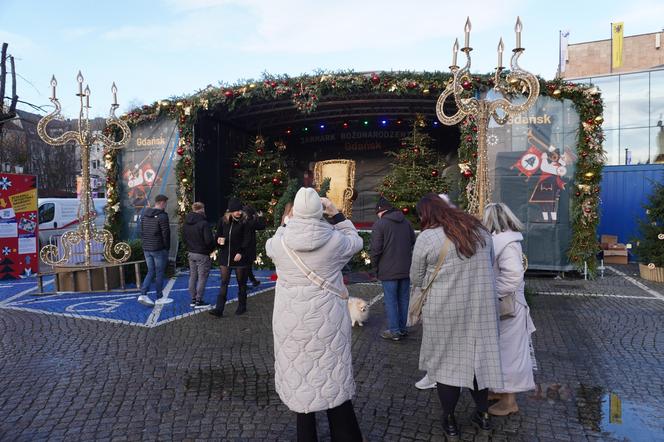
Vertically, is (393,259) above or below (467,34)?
below

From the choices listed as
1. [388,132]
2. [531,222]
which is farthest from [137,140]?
[531,222]

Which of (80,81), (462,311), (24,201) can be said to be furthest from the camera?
(24,201)

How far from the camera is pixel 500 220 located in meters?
3.59

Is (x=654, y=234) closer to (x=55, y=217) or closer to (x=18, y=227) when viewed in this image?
(x=18, y=227)

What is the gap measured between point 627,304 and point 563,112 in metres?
4.36

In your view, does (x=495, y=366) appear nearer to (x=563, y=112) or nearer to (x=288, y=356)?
(x=288, y=356)

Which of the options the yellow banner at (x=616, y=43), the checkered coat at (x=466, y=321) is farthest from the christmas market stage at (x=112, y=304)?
the yellow banner at (x=616, y=43)

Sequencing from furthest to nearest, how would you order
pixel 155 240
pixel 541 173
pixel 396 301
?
pixel 541 173 → pixel 155 240 → pixel 396 301

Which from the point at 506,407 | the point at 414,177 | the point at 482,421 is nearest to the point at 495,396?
the point at 506,407

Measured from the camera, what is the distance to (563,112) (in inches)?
396

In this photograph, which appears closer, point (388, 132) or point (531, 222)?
point (531, 222)

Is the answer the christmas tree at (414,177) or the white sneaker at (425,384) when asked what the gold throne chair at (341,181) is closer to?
the christmas tree at (414,177)

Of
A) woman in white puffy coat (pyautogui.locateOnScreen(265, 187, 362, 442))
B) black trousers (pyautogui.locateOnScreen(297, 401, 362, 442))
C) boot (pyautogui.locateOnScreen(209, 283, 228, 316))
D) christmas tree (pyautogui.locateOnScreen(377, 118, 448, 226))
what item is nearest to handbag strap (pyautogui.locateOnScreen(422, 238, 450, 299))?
woman in white puffy coat (pyautogui.locateOnScreen(265, 187, 362, 442))

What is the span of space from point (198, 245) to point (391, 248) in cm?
331
